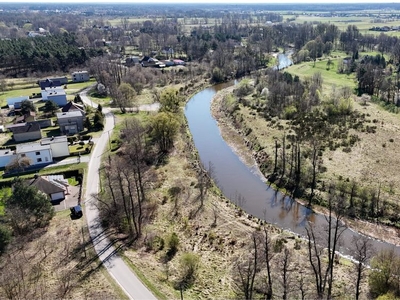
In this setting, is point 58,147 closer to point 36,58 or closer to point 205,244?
point 205,244

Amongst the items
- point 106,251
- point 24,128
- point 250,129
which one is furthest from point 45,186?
point 250,129

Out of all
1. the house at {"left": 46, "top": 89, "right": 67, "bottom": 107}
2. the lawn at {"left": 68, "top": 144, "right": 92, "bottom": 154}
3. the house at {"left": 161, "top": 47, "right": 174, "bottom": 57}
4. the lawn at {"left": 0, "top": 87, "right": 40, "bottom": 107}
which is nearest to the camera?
the lawn at {"left": 68, "top": 144, "right": 92, "bottom": 154}

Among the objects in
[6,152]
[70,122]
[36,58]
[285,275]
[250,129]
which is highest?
[36,58]

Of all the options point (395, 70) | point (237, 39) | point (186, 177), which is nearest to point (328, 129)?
point (186, 177)

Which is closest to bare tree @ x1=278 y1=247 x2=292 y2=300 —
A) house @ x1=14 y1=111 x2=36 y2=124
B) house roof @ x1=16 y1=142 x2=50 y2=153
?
house roof @ x1=16 y1=142 x2=50 y2=153

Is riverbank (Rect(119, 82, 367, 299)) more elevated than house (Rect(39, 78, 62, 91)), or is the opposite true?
house (Rect(39, 78, 62, 91))

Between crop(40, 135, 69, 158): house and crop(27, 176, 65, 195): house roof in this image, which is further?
crop(40, 135, 69, 158): house

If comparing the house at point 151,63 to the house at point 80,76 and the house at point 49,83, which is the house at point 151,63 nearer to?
the house at point 80,76

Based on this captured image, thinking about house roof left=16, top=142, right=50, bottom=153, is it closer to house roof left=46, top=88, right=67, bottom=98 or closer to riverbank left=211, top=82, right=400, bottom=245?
riverbank left=211, top=82, right=400, bottom=245
